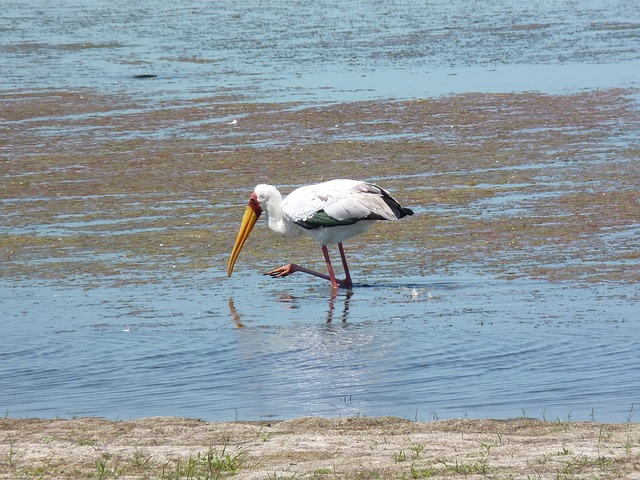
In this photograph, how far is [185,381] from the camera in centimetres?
748

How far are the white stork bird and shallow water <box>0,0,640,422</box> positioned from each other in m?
0.25

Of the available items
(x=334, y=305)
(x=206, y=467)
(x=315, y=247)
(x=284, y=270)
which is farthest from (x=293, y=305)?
(x=206, y=467)

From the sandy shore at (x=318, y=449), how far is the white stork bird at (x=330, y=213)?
402 centimetres

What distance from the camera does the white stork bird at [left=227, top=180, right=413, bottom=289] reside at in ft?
33.1

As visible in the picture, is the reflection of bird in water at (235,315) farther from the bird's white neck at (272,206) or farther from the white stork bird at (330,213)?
the bird's white neck at (272,206)

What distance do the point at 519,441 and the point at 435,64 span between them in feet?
60.3

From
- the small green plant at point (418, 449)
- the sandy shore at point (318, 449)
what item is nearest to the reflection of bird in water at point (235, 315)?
the sandy shore at point (318, 449)

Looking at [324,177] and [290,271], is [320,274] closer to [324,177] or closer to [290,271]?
[290,271]

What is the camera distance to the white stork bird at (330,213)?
1010 cm

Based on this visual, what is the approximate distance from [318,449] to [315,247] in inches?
245

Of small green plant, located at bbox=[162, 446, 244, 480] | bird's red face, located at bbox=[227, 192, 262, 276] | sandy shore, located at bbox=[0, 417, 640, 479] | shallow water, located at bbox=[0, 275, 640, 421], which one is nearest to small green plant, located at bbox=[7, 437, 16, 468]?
sandy shore, located at bbox=[0, 417, 640, 479]

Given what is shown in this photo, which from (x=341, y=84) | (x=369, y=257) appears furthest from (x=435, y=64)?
(x=369, y=257)

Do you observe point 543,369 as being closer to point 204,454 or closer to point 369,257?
point 204,454

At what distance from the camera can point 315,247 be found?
11625 mm
